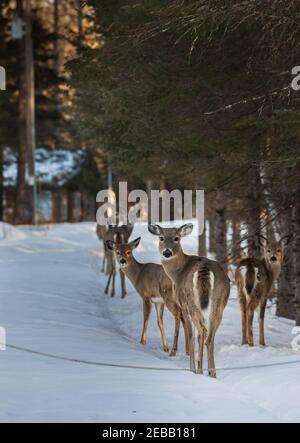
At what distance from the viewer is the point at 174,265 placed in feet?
33.4

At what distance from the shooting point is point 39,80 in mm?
38156

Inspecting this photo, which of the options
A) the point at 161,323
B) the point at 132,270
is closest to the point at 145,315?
the point at 161,323

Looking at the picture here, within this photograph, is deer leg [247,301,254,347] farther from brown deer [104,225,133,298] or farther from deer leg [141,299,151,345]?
brown deer [104,225,133,298]

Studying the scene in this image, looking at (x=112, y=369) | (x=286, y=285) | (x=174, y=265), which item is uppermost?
(x=174, y=265)

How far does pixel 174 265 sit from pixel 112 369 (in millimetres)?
2322

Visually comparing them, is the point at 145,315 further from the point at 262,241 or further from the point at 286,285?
the point at 286,285

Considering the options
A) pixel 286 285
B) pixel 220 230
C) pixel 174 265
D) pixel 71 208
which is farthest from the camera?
pixel 71 208

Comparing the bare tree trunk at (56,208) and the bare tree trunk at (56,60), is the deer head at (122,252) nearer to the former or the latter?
the bare tree trunk at (56,60)

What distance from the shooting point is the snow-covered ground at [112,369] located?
257 inches

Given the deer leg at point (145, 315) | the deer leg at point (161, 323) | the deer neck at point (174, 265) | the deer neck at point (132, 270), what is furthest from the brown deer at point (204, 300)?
the deer neck at point (132, 270)

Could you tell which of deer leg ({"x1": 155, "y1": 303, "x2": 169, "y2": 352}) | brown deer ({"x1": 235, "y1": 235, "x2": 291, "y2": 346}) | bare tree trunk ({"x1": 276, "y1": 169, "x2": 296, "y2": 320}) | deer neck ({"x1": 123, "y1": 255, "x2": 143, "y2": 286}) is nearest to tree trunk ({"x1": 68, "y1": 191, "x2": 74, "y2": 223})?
bare tree trunk ({"x1": 276, "y1": 169, "x2": 296, "y2": 320})

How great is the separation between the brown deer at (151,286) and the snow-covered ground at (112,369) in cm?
43
